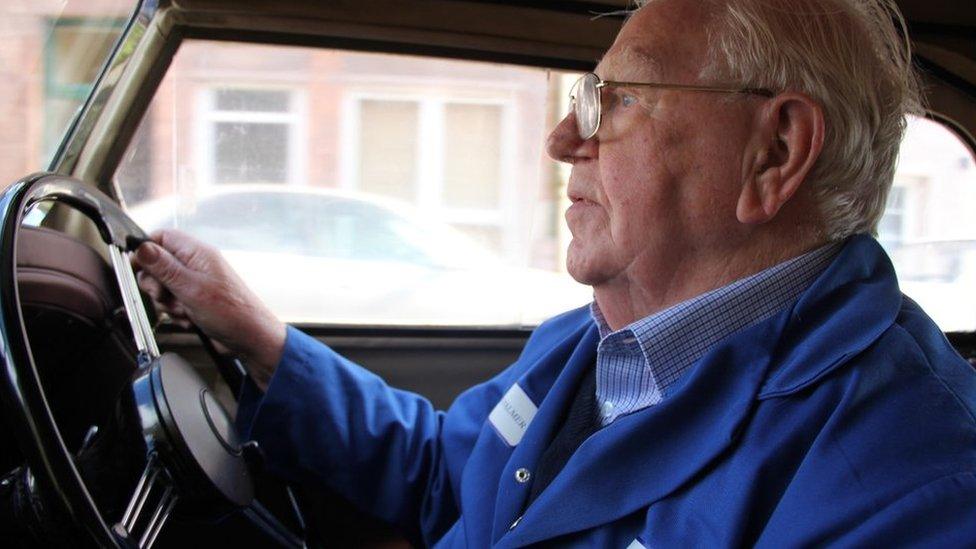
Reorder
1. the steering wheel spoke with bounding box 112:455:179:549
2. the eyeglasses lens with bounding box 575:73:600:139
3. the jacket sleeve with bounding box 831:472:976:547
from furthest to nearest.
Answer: the eyeglasses lens with bounding box 575:73:600:139, the steering wheel spoke with bounding box 112:455:179:549, the jacket sleeve with bounding box 831:472:976:547

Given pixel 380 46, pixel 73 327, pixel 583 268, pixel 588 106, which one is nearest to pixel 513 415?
pixel 583 268

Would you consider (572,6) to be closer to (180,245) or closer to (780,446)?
(180,245)

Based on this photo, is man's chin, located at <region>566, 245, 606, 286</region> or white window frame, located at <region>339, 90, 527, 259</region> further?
white window frame, located at <region>339, 90, 527, 259</region>

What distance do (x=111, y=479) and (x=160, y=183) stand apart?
1.07 metres

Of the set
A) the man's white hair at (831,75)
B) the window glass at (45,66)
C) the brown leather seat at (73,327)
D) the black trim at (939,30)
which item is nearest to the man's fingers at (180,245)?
the brown leather seat at (73,327)

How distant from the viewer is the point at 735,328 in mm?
1302

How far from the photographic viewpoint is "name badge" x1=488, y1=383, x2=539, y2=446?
1.54 metres

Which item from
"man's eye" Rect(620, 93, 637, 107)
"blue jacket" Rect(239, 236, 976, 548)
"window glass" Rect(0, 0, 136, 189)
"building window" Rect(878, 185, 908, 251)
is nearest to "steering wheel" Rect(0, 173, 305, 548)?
"window glass" Rect(0, 0, 136, 189)

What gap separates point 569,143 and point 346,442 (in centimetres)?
71

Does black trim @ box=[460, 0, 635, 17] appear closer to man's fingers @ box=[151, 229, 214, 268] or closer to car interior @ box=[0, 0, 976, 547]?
car interior @ box=[0, 0, 976, 547]

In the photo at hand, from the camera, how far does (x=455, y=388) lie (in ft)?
7.40

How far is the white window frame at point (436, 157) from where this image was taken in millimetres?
2162

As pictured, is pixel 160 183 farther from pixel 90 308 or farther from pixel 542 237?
pixel 542 237

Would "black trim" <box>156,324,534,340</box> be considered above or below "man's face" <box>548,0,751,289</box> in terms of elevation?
below
